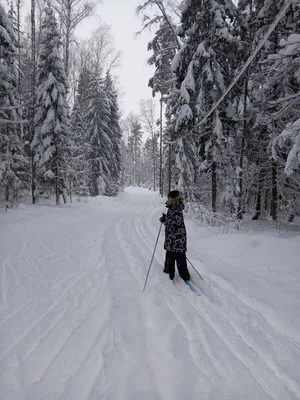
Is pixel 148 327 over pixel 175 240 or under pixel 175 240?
under

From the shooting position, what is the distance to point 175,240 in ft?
17.7

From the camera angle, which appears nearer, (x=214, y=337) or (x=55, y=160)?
(x=214, y=337)

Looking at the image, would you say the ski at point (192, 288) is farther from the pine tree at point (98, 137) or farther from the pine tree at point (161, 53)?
the pine tree at point (98, 137)

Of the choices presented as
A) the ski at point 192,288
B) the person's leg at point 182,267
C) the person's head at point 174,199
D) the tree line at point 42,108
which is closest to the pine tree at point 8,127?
the tree line at point 42,108

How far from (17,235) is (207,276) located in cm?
704

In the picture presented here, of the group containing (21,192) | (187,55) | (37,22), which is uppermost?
(37,22)

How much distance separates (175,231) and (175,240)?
22cm

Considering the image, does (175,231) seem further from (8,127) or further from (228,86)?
(8,127)

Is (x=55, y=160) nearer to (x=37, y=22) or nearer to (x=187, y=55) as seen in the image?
(x=187, y=55)

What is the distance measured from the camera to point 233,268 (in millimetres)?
5895

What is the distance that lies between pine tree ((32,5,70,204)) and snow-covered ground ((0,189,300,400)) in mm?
11819

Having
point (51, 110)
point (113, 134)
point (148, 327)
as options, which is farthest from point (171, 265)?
point (113, 134)

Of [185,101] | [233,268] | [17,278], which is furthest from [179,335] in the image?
[185,101]

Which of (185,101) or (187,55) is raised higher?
(187,55)
